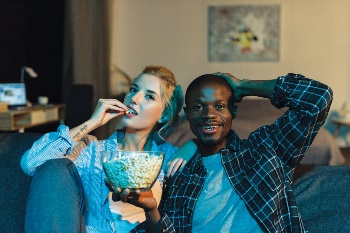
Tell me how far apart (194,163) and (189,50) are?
5027 millimetres

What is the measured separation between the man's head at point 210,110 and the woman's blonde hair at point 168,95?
174 millimetres

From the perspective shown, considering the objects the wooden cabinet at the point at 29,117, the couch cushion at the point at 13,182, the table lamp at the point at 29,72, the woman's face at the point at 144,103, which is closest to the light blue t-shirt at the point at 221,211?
the woman's face at the point at 144,103

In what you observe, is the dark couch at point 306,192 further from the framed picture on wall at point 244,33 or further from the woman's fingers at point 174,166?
the framed picture on wall at point 244,33

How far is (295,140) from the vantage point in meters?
1.67

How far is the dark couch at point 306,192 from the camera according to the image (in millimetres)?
1782

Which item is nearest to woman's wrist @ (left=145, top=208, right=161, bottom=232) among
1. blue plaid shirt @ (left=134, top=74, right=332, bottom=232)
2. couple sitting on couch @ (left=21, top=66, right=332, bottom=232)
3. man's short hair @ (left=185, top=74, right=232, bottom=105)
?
couple sitting on couch @ (left=21, top=66, right=332, bottom=232)

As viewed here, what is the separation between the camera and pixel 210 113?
1.68 metres

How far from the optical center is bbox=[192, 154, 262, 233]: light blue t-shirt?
162cm

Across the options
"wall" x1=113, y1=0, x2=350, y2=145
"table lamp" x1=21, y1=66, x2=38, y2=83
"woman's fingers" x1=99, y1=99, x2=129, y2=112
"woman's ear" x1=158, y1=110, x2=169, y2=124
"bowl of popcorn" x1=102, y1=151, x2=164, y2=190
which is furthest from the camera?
"wall" x1=113, y1=0, x2=350, y2=145

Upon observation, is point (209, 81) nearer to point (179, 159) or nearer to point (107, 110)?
point (179, 159)

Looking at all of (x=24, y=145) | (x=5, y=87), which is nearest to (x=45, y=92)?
(x=5, y=87)

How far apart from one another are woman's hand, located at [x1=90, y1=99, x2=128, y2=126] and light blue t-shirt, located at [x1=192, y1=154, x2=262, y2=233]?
40 centimetres

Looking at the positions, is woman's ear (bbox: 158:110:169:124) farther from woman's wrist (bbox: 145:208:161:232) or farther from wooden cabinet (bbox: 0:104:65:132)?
wooden cabinet (bbox: 0:104:65:132)

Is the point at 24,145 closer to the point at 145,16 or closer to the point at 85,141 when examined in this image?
the point at 85,141
